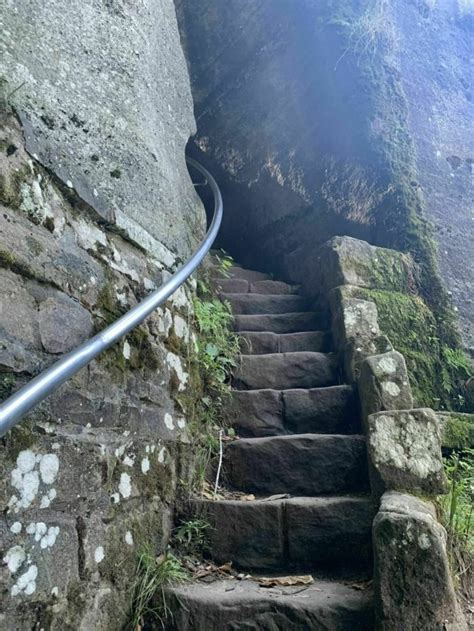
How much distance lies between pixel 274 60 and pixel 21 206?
429cm

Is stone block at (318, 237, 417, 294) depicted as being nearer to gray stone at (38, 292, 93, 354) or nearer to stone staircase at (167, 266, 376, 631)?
stone staircase at (167, 266, 376, 631)

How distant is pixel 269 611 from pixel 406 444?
833 mm

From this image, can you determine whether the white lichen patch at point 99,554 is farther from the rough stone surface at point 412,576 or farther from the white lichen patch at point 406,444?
the white lichen patch at point 406,444

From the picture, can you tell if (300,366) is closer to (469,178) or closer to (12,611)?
(12,611)

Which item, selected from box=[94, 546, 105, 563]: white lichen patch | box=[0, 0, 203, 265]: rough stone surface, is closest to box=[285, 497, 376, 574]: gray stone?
box=[94, 546, 105, 563]: white lichen patch

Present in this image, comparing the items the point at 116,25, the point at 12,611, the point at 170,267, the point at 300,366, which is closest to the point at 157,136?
the point at 116,25

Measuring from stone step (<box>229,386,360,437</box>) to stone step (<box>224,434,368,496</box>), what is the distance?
222 mm

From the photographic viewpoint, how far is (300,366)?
308 cm

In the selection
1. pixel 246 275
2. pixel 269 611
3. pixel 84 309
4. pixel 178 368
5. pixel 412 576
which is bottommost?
pixel 269 611

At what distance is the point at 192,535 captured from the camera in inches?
82.7

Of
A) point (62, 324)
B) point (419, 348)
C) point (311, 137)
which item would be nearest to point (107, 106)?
point (62, 324)

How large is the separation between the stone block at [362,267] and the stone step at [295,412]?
3.20 feet

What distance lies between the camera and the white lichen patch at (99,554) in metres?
1.53

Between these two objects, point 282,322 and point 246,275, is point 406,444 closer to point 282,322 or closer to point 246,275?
point 282,322
